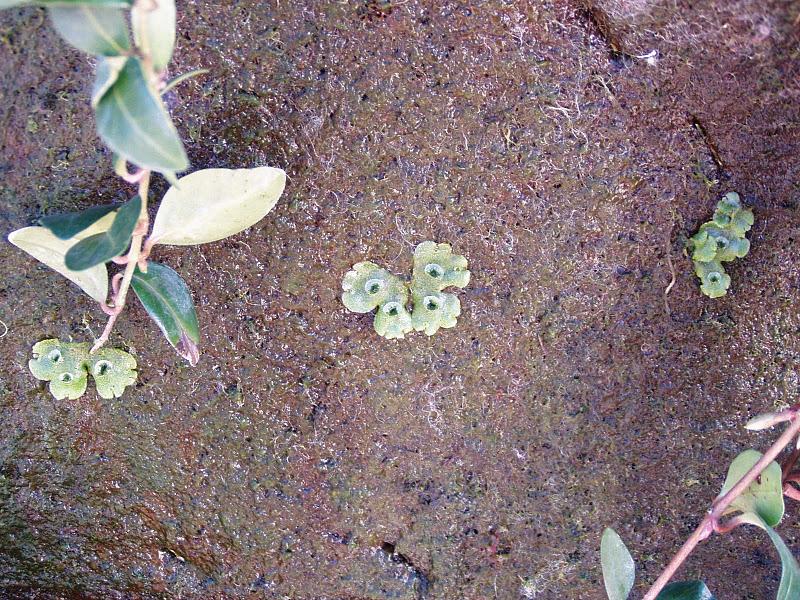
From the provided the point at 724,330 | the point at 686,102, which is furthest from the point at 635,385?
the point at 686,102

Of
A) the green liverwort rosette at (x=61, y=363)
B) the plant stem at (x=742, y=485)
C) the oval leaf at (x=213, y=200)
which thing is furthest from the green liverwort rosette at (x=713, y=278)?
the green liverwort rosette at (x=61, y=363)

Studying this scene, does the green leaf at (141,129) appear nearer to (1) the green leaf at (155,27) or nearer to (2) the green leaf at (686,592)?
(1) the green leaf at (155,27)

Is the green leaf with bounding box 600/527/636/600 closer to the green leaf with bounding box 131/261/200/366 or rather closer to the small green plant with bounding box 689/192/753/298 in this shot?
the small green plant with bounding box 689/192/753/298

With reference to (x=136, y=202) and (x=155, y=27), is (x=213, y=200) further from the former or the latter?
(x=155, y=27)

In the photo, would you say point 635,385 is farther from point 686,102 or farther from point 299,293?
point 299,293

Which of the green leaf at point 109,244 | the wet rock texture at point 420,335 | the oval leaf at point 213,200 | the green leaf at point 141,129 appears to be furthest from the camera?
the wet rock texture at point 420,335

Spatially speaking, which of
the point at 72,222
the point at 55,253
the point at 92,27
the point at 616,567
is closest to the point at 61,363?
the point at 55,253
